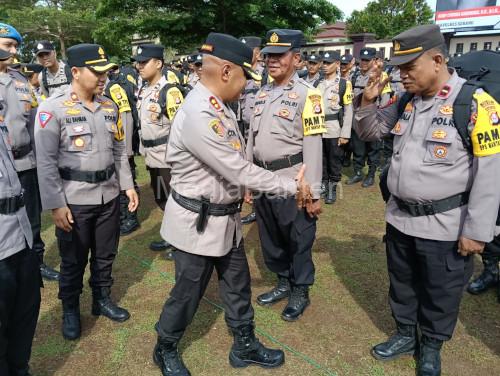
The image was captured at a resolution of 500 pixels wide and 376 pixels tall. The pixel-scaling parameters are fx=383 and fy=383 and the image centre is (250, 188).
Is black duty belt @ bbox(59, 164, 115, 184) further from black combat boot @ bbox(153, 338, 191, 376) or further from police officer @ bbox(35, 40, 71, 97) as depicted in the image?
police officer @ bbox(35, 40, 71, 97)

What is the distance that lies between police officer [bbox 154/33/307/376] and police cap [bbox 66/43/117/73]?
39.4 inches

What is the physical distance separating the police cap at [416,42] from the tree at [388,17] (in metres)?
48.8

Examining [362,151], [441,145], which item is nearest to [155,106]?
[441,145]

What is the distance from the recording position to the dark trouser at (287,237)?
3.36 metres

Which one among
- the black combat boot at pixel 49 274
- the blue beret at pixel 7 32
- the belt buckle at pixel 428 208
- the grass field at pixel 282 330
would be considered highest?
the blue beret at pixel 7 32

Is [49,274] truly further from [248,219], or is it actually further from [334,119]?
[334,119]

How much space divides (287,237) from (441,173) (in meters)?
1.48

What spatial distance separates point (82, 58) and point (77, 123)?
49 centimetres

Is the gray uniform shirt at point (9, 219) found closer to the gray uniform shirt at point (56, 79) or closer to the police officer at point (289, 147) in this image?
the police officer at point (289, 147)

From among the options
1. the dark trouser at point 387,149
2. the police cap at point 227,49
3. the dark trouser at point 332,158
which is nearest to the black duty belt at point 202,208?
the police cap at point 227,49

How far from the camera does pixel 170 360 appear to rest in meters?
2.67

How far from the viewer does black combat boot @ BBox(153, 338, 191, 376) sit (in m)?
2.65

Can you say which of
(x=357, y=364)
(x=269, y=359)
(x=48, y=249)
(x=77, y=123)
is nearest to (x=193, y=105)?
(x=77, y=123)

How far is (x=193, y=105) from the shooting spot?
2.29 m
